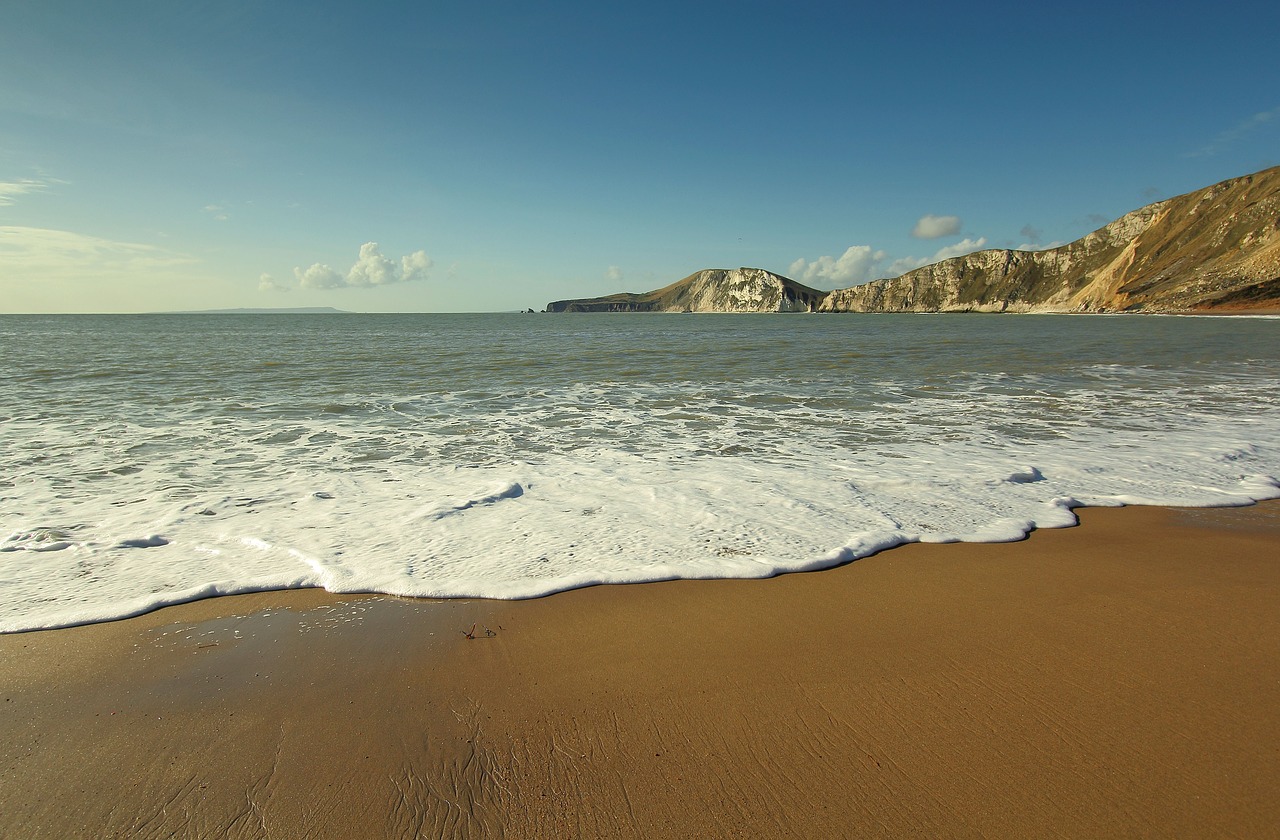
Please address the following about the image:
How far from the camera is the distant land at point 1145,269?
69.9 m

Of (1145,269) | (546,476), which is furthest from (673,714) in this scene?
(1145,269)

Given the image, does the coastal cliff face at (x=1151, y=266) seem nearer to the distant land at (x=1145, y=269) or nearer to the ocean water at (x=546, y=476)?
the distant land at (x=1145, y=269)

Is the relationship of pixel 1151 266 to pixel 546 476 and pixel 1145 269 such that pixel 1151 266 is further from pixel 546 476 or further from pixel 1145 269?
pixel 546 476

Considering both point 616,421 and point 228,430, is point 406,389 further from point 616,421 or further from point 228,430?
point 616,421

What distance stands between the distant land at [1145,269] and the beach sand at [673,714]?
89.6 metres

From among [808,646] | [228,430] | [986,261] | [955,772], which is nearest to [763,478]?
[808,646]

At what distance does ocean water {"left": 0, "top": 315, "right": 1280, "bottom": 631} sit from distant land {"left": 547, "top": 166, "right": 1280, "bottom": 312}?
77.3 metres

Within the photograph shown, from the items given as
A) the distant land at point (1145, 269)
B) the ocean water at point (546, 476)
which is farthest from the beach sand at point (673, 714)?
the distant land at point (1145, 269)

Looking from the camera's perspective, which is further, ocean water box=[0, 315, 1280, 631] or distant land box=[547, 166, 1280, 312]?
distant land box=[547, 166, 1280, 312]

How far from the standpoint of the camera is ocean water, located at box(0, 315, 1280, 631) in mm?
4324

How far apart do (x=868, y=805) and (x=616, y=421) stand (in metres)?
8.36

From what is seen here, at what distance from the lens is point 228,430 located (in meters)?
9.30

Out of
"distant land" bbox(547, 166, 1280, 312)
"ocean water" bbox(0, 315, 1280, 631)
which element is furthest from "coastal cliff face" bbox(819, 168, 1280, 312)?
"ocean water" bbox(0, 315, 1280, 631)

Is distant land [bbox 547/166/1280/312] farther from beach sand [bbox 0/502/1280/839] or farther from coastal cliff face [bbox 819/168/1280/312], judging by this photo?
beach sand [bbox 0/502/1280/839]
